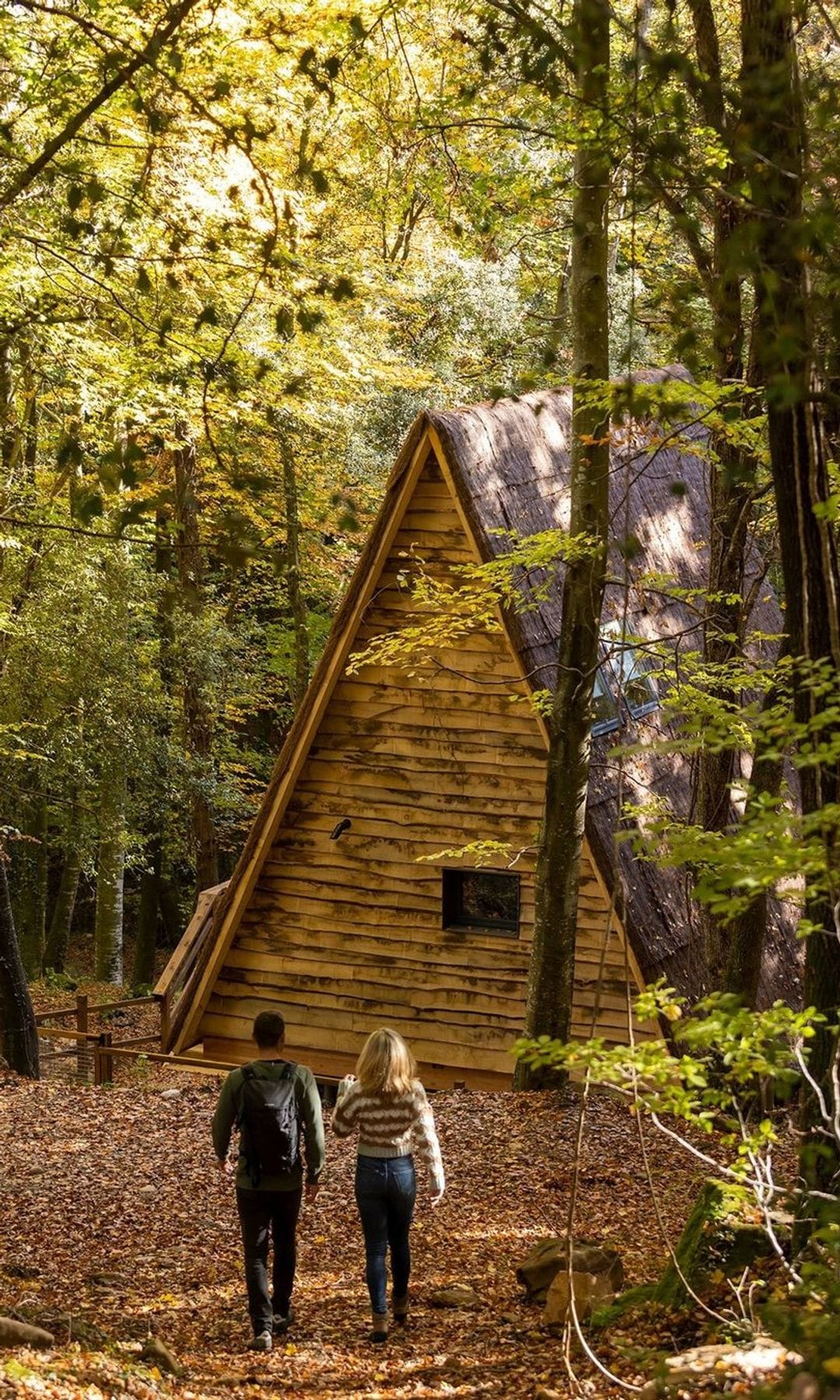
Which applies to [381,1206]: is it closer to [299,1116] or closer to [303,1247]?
[299,1116]

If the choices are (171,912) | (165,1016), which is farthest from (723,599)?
(171,912)

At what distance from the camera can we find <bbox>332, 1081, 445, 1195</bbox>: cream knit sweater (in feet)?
19.9

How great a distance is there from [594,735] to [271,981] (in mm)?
4602

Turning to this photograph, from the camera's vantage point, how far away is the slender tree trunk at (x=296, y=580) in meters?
21.8

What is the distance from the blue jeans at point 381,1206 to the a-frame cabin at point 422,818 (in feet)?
20.6

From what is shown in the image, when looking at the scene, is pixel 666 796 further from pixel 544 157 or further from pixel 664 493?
pixel 544 157

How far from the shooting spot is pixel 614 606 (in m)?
11.7

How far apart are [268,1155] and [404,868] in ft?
24.9

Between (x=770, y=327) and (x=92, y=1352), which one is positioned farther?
(x=92, y=1352)

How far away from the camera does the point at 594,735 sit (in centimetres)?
1263

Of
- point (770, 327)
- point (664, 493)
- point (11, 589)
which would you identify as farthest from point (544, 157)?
point (770, 327)

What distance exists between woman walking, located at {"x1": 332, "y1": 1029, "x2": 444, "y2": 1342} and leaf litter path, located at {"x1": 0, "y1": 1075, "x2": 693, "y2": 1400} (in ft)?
1.39

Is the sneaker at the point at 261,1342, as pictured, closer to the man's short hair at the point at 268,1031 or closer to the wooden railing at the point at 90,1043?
the man's short hair at the point at 268,1031

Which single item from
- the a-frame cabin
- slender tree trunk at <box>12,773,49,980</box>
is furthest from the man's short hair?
slender tree trunk at <box>12,773,49,980</box>
